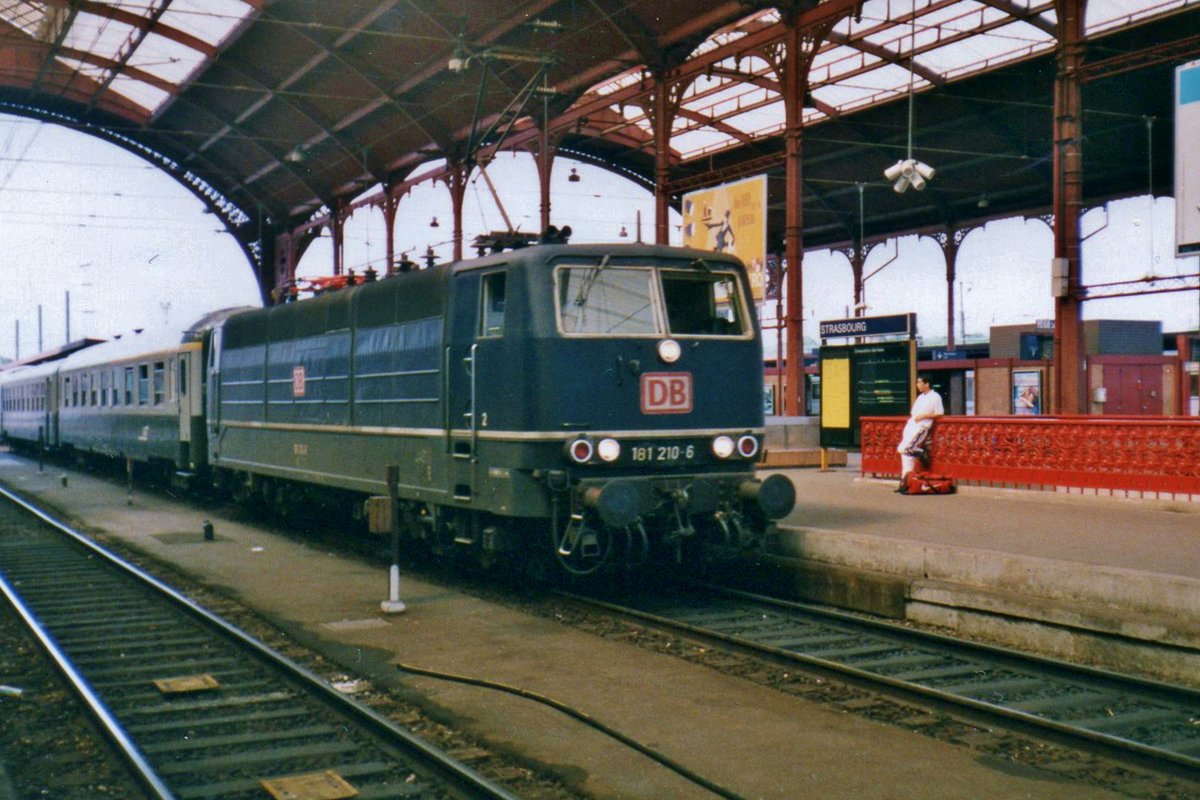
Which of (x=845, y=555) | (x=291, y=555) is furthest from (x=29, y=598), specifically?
(x=845, y=555)

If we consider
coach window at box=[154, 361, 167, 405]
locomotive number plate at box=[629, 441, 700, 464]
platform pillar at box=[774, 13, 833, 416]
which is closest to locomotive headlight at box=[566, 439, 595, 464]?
locomotive number plate at box=[629, 441, 700, 464]

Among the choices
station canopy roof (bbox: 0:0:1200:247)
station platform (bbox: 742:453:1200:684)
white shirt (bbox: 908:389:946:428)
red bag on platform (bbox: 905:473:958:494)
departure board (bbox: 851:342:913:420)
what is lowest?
station platform (bbox: 742:453:1200:684)

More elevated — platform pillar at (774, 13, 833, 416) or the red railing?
platform pillar at (774, 13, 833, 416)

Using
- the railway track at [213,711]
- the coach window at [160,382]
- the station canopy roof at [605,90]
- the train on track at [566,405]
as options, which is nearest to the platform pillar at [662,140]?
the station canopy roof at [605,90]

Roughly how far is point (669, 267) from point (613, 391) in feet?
4.37

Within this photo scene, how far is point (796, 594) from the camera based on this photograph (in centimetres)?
1113

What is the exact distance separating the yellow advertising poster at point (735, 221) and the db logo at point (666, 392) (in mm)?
10033

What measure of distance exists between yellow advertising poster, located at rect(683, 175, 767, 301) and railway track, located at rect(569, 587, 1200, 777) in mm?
10963

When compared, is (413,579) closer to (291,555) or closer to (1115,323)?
(291,555)

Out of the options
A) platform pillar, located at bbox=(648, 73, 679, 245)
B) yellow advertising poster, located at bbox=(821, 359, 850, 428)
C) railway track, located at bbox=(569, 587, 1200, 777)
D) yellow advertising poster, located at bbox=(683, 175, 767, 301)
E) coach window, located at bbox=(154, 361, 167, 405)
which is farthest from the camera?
platform pillar, located at bbox=(648, 73, 679, 245)

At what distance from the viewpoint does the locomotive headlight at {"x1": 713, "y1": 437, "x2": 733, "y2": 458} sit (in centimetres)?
1036

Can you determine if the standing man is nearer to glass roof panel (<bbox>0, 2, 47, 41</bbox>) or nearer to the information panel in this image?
the information panel

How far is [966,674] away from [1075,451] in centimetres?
738

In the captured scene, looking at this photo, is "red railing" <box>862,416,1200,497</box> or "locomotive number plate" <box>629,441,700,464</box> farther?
"red railing" <box>862,416,1200,497</box>
